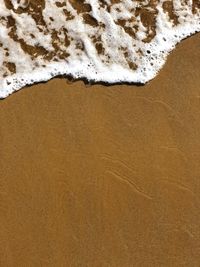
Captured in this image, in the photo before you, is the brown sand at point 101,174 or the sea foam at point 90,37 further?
the sea foam at point 90,37

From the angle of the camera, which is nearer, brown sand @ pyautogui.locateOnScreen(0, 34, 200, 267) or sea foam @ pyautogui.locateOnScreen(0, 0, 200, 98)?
brown sand @ pyautogui.locateOnScreen(0, 34, 200, 267)

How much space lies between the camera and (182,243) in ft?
10.6

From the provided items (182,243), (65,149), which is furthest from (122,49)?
(182,243)

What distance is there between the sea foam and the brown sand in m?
0.17

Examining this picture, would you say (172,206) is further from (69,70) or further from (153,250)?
(69,70)

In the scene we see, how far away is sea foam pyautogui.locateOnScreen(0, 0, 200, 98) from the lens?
3545mm

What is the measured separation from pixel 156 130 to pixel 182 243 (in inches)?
33.1

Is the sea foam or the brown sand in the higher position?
the sea foam

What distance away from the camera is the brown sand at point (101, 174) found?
3195mm

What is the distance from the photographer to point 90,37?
3635 millimetres

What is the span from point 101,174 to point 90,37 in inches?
44.5

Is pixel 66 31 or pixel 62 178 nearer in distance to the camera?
pixel 62 178

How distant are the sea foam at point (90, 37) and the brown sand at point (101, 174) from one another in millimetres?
169

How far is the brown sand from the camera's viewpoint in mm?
3195
